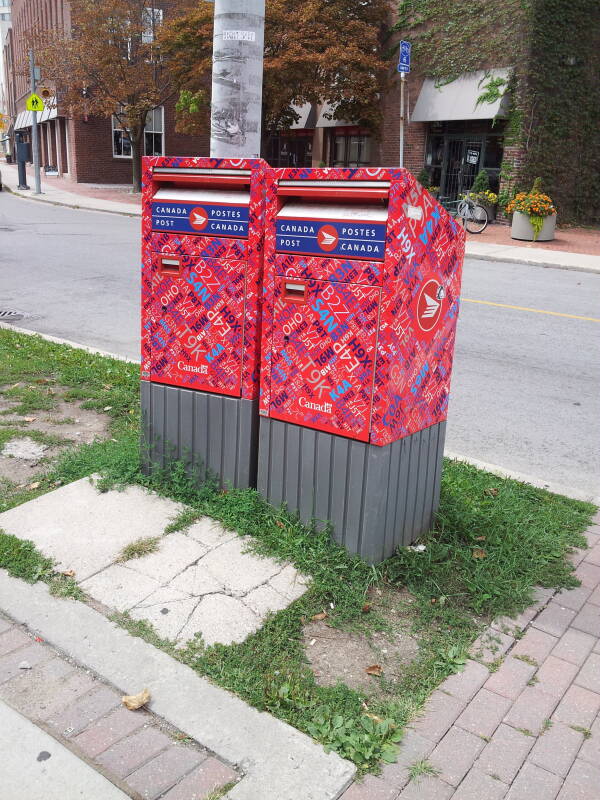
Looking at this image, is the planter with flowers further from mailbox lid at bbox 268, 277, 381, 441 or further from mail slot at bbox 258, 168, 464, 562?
mailbox lid at bbox 268, 277, 381, 441

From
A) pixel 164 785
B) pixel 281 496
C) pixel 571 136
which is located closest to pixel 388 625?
pixel 281 496

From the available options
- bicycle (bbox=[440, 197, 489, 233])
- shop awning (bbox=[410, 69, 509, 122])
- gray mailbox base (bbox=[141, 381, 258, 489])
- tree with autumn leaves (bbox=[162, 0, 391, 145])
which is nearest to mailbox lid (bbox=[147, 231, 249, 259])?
gray mailbox base (bbox=[141, 381, 258, 489])

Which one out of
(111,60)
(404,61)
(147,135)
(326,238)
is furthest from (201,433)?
(147,135)

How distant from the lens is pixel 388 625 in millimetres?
3293

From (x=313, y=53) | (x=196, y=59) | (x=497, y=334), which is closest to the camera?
(x=497, y=334)

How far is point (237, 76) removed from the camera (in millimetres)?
5090

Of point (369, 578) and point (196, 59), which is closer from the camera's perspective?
point (369, 578)

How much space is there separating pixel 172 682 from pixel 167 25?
1111 inches

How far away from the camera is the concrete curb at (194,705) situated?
2.46 meters

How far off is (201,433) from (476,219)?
18709mm

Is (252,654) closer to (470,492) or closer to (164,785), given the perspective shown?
(164,785)

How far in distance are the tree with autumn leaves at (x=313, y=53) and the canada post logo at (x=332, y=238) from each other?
22498 millimetres

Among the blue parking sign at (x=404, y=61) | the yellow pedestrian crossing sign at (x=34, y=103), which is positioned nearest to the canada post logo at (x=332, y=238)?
the blue parking sign at (x=404, y=61)

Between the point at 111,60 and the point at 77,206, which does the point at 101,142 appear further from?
the point at 77,206
